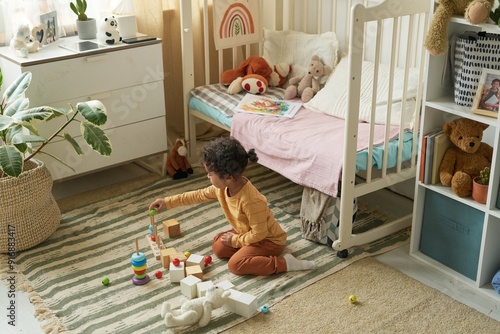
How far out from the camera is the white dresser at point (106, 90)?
277 centimetres

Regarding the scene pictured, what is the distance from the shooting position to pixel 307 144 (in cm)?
257

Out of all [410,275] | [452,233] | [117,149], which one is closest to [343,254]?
[410,275]

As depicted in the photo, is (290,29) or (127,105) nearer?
(127,105)

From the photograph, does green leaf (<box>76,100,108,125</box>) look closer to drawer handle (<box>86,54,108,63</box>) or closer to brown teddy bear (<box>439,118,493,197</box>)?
→ drawer handle (<box>86,54,108,63</box>)

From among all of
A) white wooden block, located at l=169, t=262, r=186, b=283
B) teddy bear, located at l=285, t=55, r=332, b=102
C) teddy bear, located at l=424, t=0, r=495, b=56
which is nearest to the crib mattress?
teddy bear, located at l=285, t=55, r=332, b=102

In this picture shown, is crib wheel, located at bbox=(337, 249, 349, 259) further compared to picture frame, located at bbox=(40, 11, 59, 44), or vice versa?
picture frame, located at bbox=(40, 11, 59, 44)

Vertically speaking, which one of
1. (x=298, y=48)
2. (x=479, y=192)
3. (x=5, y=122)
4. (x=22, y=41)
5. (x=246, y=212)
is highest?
(x=22, y=41)

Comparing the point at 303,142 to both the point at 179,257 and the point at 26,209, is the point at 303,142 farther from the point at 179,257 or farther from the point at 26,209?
the point at 26,209

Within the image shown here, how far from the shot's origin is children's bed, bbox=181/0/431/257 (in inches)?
94.1

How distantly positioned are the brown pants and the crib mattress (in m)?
0.32

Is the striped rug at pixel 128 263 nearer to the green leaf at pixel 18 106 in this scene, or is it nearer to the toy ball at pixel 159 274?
the toy ball at pixel 159 274

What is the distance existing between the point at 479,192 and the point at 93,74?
1.74 metres

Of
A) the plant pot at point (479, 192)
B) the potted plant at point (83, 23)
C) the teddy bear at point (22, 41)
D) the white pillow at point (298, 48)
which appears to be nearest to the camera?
the plant pot at point (479, 192)

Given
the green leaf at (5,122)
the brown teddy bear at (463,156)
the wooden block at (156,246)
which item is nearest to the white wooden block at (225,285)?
the wooden block at (156,246)
